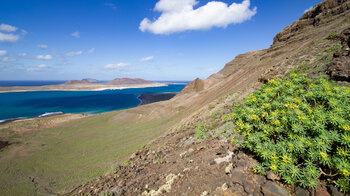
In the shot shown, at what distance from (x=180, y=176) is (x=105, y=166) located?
36.0 ft

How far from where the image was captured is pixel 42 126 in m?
30.1

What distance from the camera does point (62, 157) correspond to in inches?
648

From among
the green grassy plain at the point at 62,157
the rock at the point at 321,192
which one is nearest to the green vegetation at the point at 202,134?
the rock at the point at 321,192

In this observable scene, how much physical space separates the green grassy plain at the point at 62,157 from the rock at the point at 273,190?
10767mm

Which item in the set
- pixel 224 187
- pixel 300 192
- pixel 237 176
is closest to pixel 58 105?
pixel 224 187

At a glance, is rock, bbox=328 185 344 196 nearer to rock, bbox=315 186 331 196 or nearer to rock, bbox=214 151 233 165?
rock, bbox=315 186 331 196

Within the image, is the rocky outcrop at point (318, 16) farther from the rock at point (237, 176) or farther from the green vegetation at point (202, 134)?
the rock at point (237, 176)

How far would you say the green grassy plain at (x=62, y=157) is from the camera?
12.2m

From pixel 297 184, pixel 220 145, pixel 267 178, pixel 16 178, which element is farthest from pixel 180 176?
pixel 16 178

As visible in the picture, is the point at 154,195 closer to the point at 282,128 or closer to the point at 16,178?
the point at 282,128

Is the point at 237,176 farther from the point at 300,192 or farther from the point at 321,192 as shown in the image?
the point at 321,192

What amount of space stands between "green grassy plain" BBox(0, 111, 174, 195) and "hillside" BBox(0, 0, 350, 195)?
101 millimetres

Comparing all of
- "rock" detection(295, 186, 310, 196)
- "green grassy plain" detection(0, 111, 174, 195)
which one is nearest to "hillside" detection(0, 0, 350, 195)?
"rock" detection(295, 186, 310, 196)

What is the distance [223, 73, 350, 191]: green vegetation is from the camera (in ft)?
7.74
